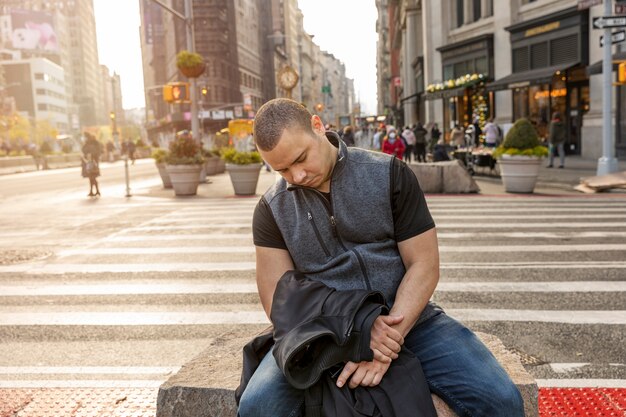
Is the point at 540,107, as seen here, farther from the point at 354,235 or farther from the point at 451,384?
the point at 451,384

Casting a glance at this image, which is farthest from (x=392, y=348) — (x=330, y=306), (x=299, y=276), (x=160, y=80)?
(x=160, y=80)

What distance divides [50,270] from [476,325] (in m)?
5.84

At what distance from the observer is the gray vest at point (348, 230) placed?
2.93m

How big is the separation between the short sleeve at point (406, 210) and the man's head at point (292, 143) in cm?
32

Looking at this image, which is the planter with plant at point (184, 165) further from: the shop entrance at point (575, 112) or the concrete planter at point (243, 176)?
the shop entrance at point (575, 112)

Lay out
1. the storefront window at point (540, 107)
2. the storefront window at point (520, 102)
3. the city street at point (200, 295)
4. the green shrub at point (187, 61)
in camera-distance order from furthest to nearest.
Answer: the storefront window at point (520, 102) → the storefront window at point (540, 107) → the green shrub at point (187, 61) → the city street at point (200, 295)

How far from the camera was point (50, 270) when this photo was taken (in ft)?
29.2

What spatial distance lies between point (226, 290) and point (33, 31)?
175217mm

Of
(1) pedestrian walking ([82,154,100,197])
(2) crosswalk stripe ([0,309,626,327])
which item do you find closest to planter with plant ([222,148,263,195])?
(1) pedestrian walking ([82,154,100,197])

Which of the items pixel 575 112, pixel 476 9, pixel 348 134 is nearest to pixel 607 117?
pixel 575 112

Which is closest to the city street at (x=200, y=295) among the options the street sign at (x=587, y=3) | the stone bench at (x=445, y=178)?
the stone bench at (x=445, y=178)

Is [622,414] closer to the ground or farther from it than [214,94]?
closer to the ground

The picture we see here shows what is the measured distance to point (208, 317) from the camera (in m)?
6.34

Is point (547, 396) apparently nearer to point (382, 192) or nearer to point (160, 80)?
point (382, 192)
